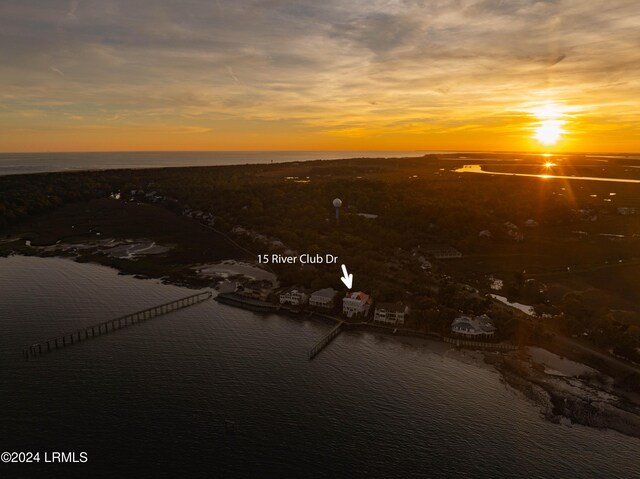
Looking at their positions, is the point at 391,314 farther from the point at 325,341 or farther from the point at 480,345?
the point at 480,345

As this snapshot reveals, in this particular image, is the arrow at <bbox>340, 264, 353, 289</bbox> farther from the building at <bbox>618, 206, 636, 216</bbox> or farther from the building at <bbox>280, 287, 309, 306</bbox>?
the building at <bbox>618, 206, 636, 216</bbox>

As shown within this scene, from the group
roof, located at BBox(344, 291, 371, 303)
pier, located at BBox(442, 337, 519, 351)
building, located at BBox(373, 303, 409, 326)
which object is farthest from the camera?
→ roof, located at BBox(344, 291, 371, 303)

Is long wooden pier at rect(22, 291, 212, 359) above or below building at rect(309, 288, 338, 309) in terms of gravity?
below

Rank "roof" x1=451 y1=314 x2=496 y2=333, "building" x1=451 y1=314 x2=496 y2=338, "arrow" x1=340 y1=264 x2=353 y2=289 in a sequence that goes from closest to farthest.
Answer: "building" x1=451 y1=314 x2=496 y2=338, "roof" x1=451 y1=314 x2=496 y2=333, "arrow" x1=340 y1=264 x2=353 y2=289

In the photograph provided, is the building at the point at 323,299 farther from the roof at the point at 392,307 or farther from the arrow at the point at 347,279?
the roof at the point at 392,307

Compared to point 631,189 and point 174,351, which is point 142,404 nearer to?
point 174,351

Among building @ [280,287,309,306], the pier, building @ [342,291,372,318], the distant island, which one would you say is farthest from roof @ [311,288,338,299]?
the pier

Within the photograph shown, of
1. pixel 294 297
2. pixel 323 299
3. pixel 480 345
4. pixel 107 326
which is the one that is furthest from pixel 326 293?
pixel 107 326

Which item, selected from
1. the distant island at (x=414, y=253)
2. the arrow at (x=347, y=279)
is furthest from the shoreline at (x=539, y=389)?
the arrow at (x=347, y=279)
